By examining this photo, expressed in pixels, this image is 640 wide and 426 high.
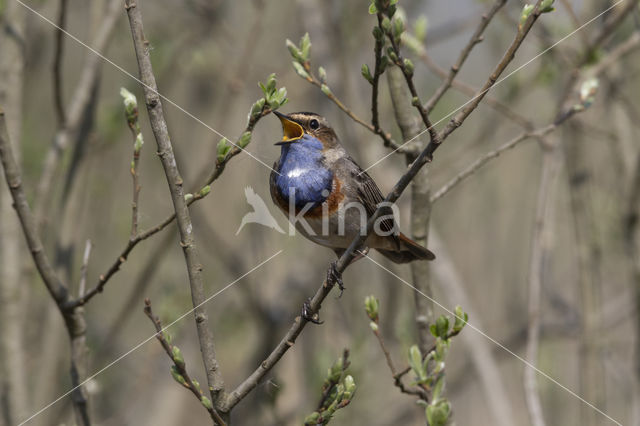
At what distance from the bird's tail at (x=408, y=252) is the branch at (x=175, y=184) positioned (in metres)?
1.31

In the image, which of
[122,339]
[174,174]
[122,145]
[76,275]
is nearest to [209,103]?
[122,145]

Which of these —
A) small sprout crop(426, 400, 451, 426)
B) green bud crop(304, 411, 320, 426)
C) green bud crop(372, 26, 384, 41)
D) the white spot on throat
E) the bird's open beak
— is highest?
the bird's open beak

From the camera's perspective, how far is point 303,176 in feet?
11.1

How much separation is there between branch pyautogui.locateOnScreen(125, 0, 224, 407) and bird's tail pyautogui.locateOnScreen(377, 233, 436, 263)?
1306mm

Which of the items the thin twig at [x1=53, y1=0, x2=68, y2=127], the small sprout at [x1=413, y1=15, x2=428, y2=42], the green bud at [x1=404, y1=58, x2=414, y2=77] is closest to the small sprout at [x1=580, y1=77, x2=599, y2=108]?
the small sprout at [x1=413, y1=15, x2=428, y2=42]

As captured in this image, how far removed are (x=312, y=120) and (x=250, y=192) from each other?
507 millimetres

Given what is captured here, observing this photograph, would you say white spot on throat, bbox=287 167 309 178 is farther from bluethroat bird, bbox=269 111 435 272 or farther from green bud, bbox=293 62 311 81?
green bud, bbox=293 62 311 81

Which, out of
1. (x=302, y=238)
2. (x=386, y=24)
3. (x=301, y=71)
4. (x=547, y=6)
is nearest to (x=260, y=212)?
(x=301, y=71)

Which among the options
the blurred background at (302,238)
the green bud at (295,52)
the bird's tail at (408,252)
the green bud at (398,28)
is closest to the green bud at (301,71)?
the green bud at (295,52)

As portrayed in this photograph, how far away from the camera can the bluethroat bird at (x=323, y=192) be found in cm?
338

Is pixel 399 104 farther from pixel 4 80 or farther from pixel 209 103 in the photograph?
pixel 209 103

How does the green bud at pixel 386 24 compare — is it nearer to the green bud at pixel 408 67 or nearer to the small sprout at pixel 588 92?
the green bud at pixel 408 67

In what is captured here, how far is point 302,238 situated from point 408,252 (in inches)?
126

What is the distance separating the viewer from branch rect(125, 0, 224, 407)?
2.26 m
